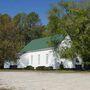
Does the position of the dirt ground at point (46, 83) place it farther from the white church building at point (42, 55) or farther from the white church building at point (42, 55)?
the white church building at point (42, 55)

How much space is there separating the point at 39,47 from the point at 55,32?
14.6 meters

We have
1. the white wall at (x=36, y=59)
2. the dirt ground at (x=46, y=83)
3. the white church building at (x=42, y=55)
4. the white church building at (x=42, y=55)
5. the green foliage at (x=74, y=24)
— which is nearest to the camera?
the dirt ground at (x=46, y=83)

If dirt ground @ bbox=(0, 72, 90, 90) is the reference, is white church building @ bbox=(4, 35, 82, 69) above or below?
above

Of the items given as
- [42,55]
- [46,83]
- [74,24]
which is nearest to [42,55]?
[42,55]

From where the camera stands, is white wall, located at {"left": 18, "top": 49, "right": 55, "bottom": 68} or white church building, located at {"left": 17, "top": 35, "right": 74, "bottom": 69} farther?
white wall, located at {"left": 18, "top": 49, "right": 55, "bottom": 68}

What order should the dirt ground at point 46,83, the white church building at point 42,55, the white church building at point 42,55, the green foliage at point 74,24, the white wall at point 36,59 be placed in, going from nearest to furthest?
the dirt ground at point 46,83
the green foliage at point 74,24
the white church building at point 42,55
the white church building at point 42,55
the white wall at point 36,59

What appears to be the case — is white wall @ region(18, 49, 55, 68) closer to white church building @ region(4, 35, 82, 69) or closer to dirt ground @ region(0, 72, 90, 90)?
white church building @ region(4, 35, 82, 69)

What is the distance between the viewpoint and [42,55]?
7062 cm

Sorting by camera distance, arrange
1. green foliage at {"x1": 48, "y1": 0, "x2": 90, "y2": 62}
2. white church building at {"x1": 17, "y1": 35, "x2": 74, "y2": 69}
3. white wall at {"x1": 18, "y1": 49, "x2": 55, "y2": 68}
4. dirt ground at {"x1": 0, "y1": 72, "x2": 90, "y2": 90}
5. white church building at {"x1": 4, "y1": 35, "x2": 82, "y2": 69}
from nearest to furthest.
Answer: dirt ground at {"x1": 0, "y1": 72, "x2": 90, "y2": 90} < green foliage at {"x1": 48, "y1": 0, "x2": 90, "y2": 62} < white church building at {"x1": 4, "y1": 35, "x2": 82, "y2": 69} < white church building at {"x1": 17, "y1": 35, "x2": 74, "y2": 69} < white wall at {"x1": 18, "y1": 49, "x2": 55, "y2": 68}

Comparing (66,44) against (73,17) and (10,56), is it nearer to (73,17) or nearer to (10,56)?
(73,17)

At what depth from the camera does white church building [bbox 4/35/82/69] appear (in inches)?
2462

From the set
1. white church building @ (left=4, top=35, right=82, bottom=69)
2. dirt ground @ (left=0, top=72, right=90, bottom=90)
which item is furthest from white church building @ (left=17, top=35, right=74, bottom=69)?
dirt ground @ (left=0, top=72, right=90, bottom=90)

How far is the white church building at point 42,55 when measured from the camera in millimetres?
62528

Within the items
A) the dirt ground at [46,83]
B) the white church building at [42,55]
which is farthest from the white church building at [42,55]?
the dirt ground at [46,83]
